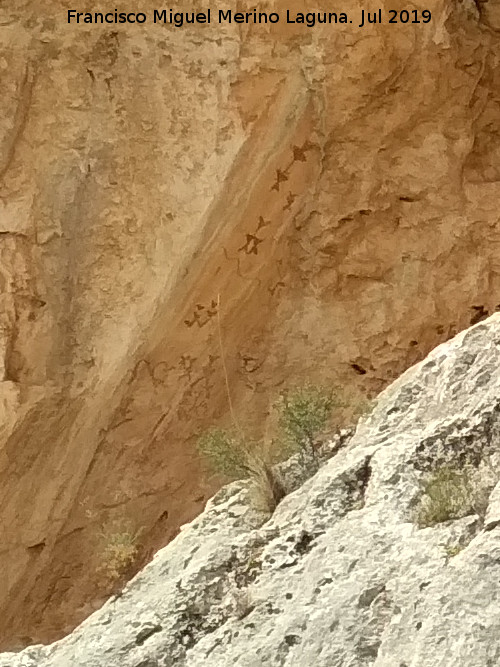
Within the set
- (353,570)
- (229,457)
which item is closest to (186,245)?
(229,457)

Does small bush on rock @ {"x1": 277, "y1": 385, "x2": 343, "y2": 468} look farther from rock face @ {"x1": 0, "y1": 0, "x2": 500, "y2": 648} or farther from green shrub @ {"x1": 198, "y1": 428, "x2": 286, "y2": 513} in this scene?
rock face @ {"x1": 0, "y1": 0, "x2": 500, "y2": 648}

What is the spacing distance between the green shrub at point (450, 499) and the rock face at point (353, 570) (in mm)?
32

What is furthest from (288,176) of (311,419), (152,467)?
(311,419)

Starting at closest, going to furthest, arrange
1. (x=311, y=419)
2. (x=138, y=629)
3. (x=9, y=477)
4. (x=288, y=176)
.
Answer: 1. (x=138, y=629)
2. (x=311, y=419)
3. (x=9, y=477)
4. (x=288, y=176)

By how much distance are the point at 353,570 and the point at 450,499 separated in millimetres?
280

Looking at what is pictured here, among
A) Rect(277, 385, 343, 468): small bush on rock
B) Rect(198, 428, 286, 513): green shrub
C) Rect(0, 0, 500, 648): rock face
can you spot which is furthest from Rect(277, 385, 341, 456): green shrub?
Rect(0, 0, 500, 648): rock face

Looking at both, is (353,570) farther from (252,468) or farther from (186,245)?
(186,245)

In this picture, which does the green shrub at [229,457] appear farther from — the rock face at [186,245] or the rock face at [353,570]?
the rock face at [186,245]

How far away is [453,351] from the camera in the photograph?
3.04m

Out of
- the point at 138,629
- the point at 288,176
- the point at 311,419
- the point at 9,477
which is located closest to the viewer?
the point at 138,629

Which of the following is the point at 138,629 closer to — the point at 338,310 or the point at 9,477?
the point at 9,477

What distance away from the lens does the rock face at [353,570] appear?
1988 mm

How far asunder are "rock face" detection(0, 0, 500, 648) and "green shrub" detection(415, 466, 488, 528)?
9.42 feet

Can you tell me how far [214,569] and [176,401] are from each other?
2.54 m
